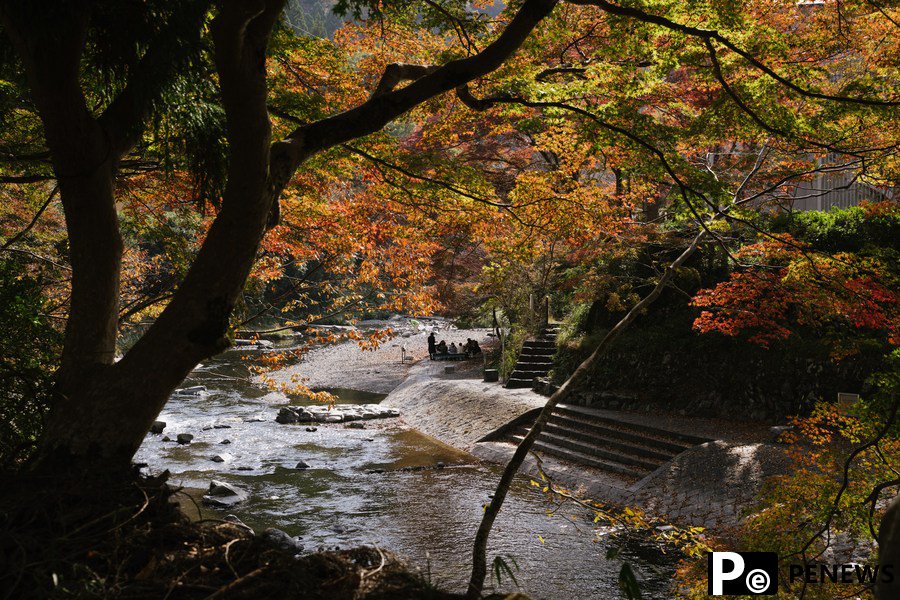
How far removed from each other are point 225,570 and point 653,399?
505 inches

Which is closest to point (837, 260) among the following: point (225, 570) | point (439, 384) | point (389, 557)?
point (389, 557)

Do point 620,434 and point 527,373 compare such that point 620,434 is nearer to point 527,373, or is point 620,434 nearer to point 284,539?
point 527,373

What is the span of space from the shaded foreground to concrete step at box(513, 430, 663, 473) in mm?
9475

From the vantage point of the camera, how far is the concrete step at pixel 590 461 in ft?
37.9

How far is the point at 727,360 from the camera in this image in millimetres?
13375

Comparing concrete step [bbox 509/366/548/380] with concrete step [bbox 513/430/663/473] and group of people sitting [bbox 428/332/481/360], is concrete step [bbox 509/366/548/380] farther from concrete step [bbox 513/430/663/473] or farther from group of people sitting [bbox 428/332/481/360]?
group of people sitting [bbox 428/332/481/360]

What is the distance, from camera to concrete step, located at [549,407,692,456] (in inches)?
462

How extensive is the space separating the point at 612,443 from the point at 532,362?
237 inches

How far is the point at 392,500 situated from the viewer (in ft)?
36.4

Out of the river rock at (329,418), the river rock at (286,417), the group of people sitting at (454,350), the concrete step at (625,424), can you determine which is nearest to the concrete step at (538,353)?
the concrete step at (625,424)

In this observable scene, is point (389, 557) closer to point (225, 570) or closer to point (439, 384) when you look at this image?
point (225, 570)

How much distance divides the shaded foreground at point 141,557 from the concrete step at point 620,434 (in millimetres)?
9755

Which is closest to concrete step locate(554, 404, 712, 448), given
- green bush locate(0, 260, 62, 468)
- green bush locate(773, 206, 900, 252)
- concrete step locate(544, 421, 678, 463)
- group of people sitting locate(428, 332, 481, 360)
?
concrete step locate(544, 421, 678, 463)

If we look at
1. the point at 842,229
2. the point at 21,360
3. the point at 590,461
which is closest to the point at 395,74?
the point at 21,360
